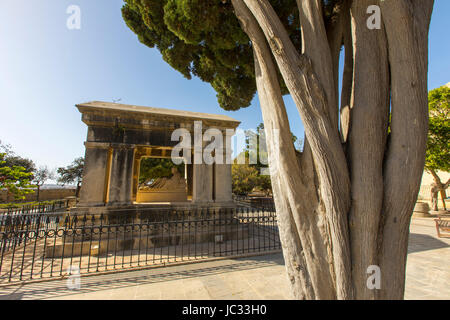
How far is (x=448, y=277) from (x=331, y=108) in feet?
18.4

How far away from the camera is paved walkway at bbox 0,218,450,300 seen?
370 cm

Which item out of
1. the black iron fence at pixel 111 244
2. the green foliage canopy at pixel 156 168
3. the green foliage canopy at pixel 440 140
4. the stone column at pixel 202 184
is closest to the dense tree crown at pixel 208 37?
the stone column at pixel 202 184

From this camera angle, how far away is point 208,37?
14.9 ft

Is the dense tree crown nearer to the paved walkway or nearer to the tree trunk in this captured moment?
the tree trunk

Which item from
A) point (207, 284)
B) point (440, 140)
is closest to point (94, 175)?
point (207, 284)

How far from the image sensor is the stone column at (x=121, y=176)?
7477mm

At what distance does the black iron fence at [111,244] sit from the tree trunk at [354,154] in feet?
13.5

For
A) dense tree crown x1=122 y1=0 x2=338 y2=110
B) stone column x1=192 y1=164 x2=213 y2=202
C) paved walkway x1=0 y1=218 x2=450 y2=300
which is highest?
dense tree crown x1=122 y1=0 x2=338 y2=110

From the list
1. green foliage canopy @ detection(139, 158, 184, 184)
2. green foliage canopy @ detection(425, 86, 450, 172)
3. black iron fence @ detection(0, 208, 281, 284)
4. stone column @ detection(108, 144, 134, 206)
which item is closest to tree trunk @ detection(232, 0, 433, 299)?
black iron fence @ detection(0, 208, 281, 284)

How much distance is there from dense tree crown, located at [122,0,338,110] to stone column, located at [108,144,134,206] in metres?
4.23

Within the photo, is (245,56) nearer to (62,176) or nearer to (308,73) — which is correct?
(308,73)

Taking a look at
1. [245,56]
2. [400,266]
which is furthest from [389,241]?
[245,56]

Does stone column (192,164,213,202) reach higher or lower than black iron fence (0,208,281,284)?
higher

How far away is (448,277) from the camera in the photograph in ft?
14.8
